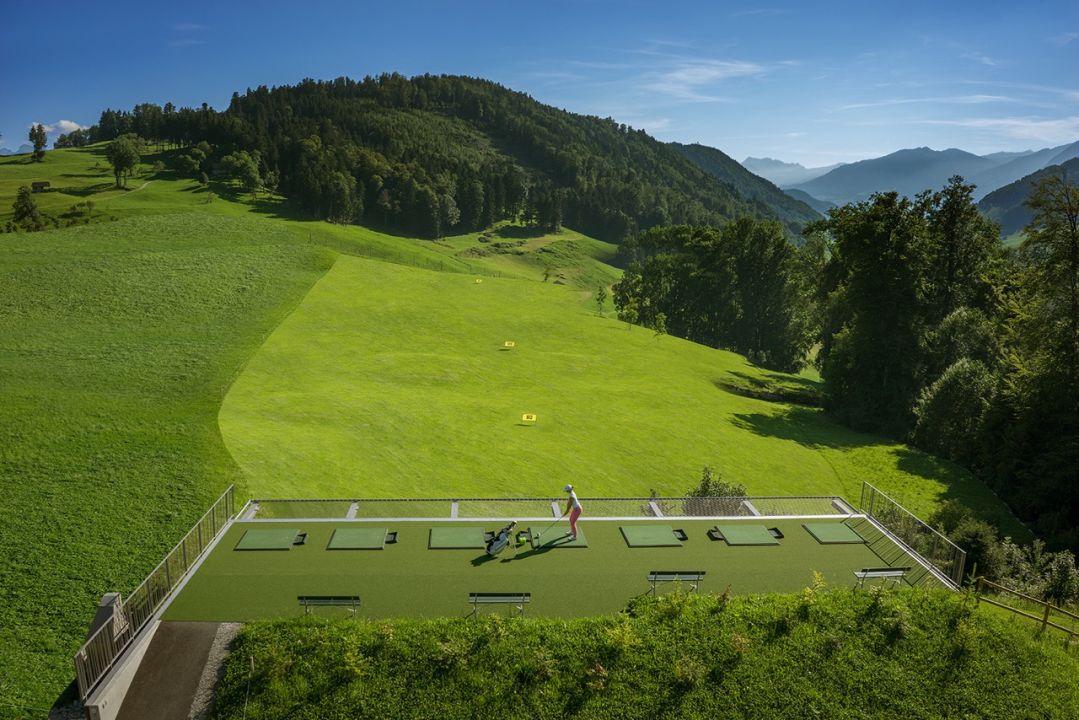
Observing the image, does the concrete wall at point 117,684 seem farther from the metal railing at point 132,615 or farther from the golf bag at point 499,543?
the golf bag at point 499,543

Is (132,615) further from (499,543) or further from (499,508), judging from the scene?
(499,508)

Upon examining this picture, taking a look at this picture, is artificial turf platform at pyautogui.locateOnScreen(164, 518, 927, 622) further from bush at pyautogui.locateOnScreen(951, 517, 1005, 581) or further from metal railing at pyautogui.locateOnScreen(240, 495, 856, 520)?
bush at pyautogui.locateOnScreen(951, 517, 1005, 581)

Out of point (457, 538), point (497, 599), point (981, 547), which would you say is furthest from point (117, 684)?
point (981, 547)

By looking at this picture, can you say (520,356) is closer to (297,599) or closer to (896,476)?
(896,476)

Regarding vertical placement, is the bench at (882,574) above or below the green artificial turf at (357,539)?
above

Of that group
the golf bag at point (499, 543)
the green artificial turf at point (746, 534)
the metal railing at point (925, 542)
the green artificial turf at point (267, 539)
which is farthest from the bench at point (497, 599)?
the metal railing at point (925, 542)

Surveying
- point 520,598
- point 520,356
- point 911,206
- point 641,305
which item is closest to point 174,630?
point 520,598

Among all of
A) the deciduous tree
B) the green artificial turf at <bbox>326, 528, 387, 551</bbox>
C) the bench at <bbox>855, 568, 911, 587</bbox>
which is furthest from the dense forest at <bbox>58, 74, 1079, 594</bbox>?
the deciduous tree

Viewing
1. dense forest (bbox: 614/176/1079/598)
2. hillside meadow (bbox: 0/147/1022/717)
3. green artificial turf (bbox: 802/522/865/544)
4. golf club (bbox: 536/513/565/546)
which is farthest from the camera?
dense forest (bbox: 614/176/1079/598)
